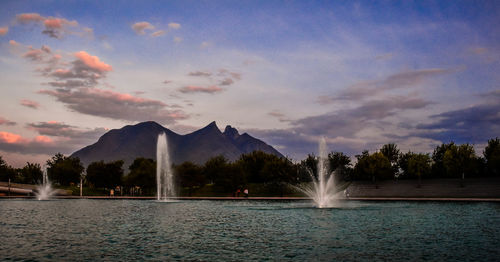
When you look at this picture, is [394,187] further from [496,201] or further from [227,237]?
[227,237]

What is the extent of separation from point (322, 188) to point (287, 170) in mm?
38002

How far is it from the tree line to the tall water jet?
2959 millimetres

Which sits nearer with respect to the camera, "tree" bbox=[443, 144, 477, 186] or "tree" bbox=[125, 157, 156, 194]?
"tree" bbox=[443, 144, 477, 186]

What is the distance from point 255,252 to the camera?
18.1 meters

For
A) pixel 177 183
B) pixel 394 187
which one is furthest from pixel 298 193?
pixel 177 183

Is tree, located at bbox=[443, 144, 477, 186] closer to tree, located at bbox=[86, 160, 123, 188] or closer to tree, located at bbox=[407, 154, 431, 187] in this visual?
tree, located at bbox=[407, 154, 431, 187]

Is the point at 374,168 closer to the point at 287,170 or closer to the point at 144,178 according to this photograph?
the point at 287,170

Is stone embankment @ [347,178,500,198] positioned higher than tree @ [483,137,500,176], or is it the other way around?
tree @ [483,137,500,176]

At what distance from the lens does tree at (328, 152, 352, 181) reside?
344 ft

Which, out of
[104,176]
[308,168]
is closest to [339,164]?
[308,168]

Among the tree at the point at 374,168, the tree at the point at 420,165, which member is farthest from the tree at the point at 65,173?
the tree at the point at 420,165

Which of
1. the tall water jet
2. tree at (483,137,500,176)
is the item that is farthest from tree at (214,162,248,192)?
tree at (483,137,500,176)

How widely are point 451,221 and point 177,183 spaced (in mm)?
69052

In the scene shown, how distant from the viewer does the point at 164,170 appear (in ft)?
287
